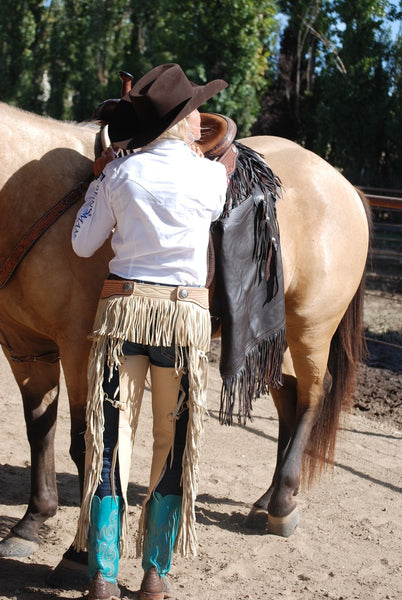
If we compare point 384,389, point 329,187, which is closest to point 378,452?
point 384,389

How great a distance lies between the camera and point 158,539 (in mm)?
2156

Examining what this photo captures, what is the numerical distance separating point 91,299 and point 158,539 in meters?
0.85

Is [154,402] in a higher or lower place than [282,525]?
higher

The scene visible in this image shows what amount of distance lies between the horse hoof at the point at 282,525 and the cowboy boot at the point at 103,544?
1.10 metres

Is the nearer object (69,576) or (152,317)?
(152,317)

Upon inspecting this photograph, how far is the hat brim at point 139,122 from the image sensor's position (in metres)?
2.02

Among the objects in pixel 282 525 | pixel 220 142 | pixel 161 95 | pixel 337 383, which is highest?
pixel 161 95

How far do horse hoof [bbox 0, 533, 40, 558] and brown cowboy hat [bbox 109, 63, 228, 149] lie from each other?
1.66 metres

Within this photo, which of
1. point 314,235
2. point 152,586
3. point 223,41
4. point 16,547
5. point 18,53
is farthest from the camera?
point 18,53

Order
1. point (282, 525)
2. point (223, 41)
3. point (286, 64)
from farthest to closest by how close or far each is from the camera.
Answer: point (286, 64) < point (223, 41) < point (282, 525)

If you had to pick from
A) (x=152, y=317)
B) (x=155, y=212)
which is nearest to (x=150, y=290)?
(x=152, y=317)

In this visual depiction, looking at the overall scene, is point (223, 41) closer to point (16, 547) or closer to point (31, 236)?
point (31, 236)

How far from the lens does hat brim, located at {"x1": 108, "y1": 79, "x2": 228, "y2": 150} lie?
2.02 m

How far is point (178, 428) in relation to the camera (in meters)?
2.17
